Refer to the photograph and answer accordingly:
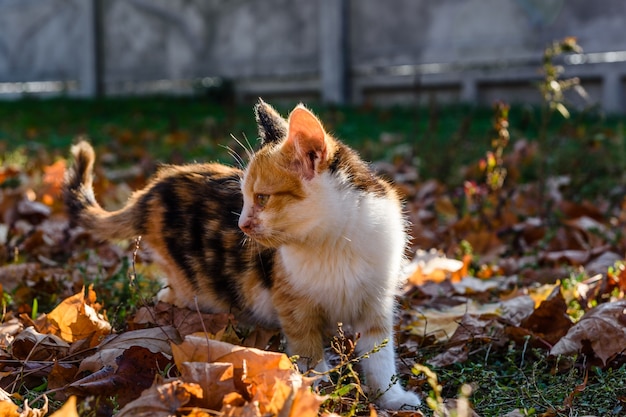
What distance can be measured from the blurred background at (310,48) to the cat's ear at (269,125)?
7.35 m

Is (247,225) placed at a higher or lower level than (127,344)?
higher

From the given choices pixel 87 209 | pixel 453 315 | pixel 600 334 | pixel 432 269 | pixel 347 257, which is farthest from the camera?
pixel 432 269

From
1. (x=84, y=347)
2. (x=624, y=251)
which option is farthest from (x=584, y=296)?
(x=84, y=347)

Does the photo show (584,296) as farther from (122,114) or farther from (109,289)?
(122,114)

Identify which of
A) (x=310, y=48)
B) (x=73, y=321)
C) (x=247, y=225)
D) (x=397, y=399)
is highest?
(x=310, y=48)

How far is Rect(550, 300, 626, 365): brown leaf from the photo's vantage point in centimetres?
272

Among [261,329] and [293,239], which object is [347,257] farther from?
[261,329]

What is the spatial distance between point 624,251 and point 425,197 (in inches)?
67.3

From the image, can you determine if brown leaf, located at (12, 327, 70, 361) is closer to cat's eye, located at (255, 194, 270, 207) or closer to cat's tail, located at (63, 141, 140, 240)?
cat's tail, located at (63, 141, 140, 240)

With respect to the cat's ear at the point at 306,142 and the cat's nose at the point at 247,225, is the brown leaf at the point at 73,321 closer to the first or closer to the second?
the cat's nose at the point at 247,225

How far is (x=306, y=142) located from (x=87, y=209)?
1350mm

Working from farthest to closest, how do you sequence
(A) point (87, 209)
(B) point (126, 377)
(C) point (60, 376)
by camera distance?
(A) point (87, 209) < (C) point (60, 376) < (B) point (126, 377)

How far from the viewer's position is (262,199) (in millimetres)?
2592

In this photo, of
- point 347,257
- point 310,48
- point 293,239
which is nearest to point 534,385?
point 347,257
